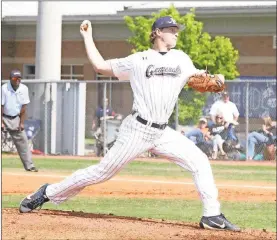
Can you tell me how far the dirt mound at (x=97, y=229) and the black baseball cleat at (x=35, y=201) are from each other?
0.45 ft

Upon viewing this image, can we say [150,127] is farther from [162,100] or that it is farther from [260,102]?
[260,102]

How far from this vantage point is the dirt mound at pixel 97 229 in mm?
7793

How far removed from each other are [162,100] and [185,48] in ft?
80.5

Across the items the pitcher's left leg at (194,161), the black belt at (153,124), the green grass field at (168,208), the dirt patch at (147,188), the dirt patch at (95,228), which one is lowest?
the dirt patch at (147,188)

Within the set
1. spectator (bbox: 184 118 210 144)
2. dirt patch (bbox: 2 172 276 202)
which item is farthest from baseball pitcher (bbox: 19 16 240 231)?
spectator (bbox: 184 118 210 144)

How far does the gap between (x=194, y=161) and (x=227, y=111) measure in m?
15.1

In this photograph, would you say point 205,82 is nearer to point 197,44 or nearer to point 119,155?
point 119,155

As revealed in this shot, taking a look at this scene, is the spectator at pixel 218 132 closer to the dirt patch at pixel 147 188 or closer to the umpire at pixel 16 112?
the dirt patch at pixel 147 188

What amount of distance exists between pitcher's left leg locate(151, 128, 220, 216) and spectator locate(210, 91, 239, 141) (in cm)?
1482

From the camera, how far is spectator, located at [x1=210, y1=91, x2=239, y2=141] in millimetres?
23453

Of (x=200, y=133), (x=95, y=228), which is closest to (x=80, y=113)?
(x=200, y=133)

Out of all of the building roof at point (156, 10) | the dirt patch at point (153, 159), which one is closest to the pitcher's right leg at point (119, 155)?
the dirt patch at point (153, 159)

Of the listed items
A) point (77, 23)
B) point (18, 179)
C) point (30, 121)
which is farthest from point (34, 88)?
point (77, 23)

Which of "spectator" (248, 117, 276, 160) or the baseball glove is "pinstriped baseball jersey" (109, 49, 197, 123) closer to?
the baseball glove
